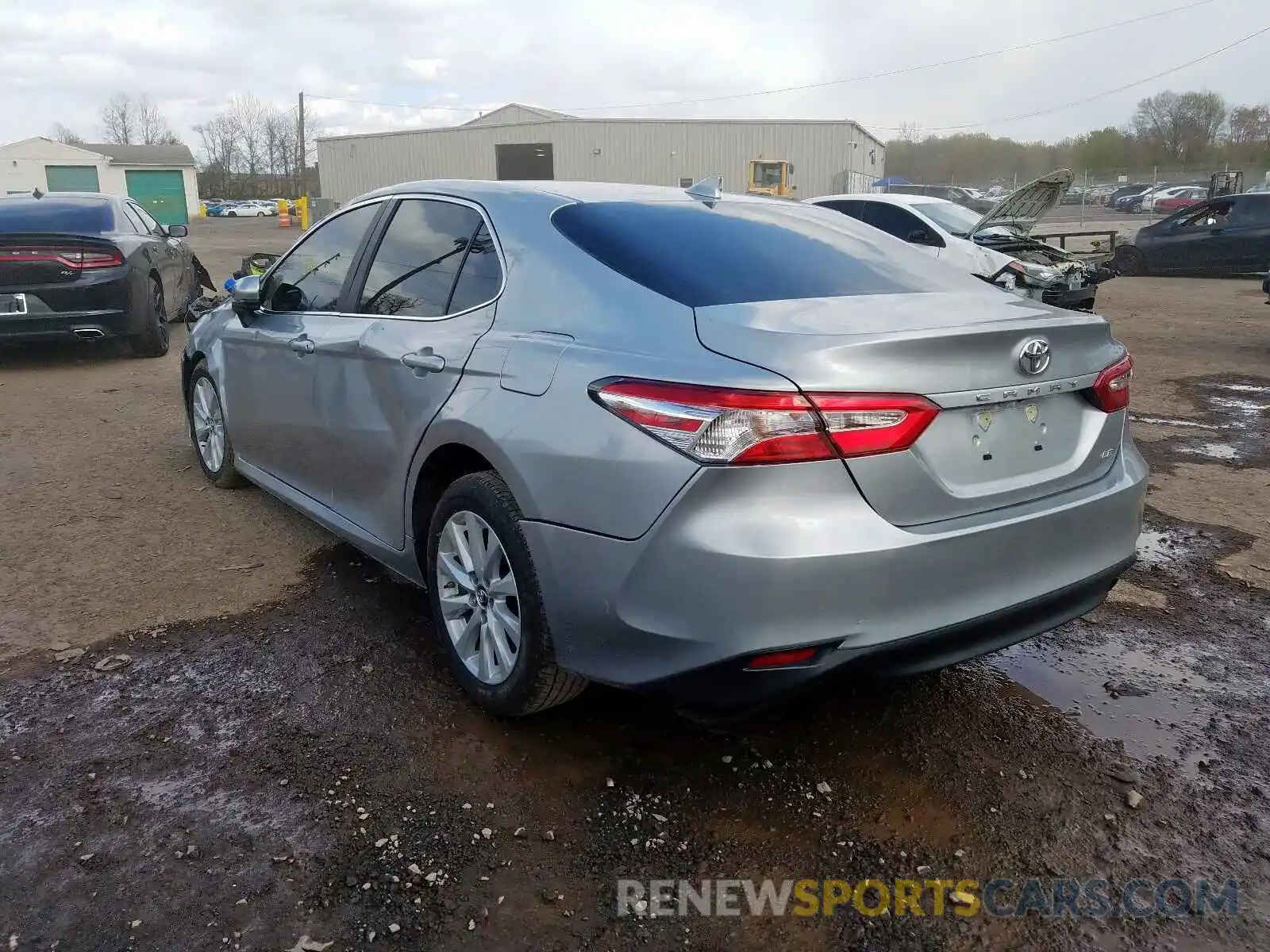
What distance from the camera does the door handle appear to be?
307 cm

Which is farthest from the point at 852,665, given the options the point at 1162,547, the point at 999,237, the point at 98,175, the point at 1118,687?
the point at 98,175

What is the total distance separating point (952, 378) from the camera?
2434 mm

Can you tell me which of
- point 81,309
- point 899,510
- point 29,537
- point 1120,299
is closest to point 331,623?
point 29,537

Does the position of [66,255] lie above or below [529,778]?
above

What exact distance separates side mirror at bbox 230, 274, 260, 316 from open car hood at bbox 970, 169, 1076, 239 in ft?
30.8

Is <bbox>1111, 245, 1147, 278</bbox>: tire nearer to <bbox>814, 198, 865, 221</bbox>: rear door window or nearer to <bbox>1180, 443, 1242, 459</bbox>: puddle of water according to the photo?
<bbox>814, 198, 865, 221</bbox>: rear door window

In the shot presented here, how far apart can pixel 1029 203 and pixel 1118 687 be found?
1142 centimetres

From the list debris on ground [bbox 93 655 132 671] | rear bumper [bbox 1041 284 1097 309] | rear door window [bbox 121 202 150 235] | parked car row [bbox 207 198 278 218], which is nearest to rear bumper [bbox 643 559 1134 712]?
debris on ground [bbox 93 655 132 671]

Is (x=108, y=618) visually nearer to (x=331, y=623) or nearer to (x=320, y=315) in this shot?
(x=331, y=623)

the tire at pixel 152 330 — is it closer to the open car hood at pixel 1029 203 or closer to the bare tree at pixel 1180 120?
the open car hood at pixel 1029 203

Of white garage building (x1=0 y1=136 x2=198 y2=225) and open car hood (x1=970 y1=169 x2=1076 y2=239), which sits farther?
white garage building (x1=0 y1=136 x2=198 y2=225)

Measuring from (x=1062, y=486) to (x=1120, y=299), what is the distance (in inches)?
553

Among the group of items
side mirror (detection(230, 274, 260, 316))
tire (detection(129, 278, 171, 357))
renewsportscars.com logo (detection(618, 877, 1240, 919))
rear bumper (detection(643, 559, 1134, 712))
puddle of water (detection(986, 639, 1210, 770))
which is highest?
side mirror (detection(230, 274, 260, 316))

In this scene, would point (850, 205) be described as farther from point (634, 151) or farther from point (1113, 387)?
point (634, 151)
